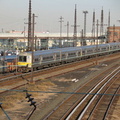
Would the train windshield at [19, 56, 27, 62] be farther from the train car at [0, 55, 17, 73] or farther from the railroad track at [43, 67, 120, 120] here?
the railroad track at [43, 67, 120, 120]

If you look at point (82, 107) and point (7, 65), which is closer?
point (82, 107)

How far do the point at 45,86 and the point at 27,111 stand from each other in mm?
7585

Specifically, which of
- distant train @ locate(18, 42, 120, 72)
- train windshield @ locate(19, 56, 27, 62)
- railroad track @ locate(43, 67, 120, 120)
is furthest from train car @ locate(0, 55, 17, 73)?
railroad track @ locate(43, 67, 120, 120)

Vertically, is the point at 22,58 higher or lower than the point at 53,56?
lower

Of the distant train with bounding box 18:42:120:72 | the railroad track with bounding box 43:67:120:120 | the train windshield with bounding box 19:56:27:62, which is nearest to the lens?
the railroad track with bounding box 43:67:120:120

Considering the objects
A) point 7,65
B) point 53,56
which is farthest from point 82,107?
point 53,56

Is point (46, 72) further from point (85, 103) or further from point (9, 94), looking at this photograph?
point (85, 103)

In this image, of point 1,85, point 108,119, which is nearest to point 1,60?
point 1,85

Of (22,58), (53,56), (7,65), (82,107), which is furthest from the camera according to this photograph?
(53,56)

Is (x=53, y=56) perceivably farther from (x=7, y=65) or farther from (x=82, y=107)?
(x=82, y=107)

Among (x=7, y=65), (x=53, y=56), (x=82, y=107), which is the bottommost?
(x=82, y=107)

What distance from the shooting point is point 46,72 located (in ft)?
102

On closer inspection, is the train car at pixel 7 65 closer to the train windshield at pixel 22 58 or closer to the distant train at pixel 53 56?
the train windshield at pixel 22 58

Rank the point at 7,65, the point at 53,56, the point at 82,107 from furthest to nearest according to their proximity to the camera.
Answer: the point at 53,56 → the point at 7,65 → the point at 82,107
